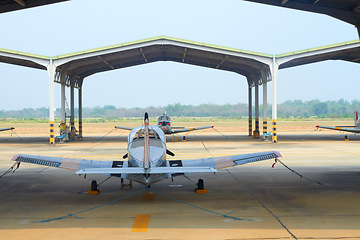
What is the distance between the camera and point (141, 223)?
8.52 metres

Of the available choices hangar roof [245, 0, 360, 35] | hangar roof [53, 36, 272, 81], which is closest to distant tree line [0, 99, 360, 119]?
hangar roof [53, 36, 272, 81]

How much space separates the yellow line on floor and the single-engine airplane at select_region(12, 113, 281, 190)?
103 centimetres

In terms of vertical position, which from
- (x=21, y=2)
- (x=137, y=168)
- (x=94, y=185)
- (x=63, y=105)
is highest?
(x=21, y=2)

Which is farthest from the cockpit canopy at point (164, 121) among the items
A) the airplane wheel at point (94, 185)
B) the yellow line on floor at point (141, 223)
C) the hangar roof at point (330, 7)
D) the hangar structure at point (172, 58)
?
the yellow line on floor at point (141, 223)

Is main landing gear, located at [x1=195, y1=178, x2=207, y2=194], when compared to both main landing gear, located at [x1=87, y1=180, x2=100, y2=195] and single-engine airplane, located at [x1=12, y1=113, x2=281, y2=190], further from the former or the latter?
main landing gear, located at [x1=87, y1=180, x2=100, y2=195]

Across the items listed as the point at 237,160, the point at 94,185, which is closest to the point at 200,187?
the point at 237,160

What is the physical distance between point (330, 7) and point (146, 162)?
927 centimetres

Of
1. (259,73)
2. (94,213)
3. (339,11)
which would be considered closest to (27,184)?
(94,213)

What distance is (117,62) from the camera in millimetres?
38031

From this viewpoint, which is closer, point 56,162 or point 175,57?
point 56,162

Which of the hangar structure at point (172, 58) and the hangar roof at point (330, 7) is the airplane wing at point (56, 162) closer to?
the hangar roof at point (330, 7)

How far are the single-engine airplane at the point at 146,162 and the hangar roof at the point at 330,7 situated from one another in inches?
256

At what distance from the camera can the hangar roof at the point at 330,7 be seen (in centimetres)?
1457

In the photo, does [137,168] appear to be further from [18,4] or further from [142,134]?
[18,4]
